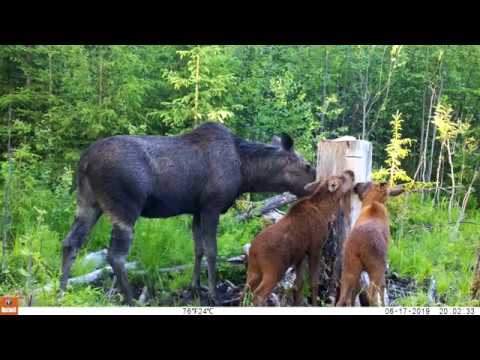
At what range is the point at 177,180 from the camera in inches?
316

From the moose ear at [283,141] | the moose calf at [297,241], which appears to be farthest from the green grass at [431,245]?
the moose ear at [283,141]

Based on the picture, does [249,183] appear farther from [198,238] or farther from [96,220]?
[96,220]

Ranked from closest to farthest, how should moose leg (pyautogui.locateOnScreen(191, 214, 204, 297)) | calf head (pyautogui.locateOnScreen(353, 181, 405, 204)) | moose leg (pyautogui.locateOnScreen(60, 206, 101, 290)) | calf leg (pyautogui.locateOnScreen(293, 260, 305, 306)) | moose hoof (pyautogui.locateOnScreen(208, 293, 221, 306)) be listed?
calf head (pyautogui.locateOnScreen(353, 181, 405, 204))
calf leg (pyautogui.locateOnScreen(293, 260, 305, 306))
moose leg (pyautogui.locateOnScreen(60, 206, 101, 290))
moose hoof (pyautogui.locateOnScreen(208, 293, 221, 306))
moose leg (pyautogui.locateOnScreen(191, 214, 204, 297))

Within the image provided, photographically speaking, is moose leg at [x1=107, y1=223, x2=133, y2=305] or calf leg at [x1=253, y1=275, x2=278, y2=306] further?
moose leg at [x1=107, y1=223, x2=133, y2=305]

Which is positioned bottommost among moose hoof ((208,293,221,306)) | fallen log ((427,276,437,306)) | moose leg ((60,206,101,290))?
moose hoof ((208,293,221,306))

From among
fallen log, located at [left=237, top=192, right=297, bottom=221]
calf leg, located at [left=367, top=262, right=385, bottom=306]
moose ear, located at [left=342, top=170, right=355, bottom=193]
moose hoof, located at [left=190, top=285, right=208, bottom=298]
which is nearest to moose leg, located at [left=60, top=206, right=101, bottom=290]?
moose hoof, located at [left=190, top=285, right=208, bottom=298]

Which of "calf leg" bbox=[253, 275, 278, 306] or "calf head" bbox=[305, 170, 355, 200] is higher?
"calf head" bbox=[305, 170, 355, 200]

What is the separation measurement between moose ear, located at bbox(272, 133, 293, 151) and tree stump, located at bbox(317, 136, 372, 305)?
0.56m

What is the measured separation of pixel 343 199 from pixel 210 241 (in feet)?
4.84

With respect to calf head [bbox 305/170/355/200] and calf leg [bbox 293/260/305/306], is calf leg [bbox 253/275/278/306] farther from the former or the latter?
calf head [bbox 305/170/355/200]

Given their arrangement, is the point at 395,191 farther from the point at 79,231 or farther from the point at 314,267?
the point at 79,231

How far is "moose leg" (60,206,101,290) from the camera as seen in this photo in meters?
7.78

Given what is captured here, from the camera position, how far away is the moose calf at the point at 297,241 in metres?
7.21

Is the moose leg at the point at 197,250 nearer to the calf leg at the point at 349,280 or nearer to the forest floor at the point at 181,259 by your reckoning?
the forest floor at the point at 181,259
